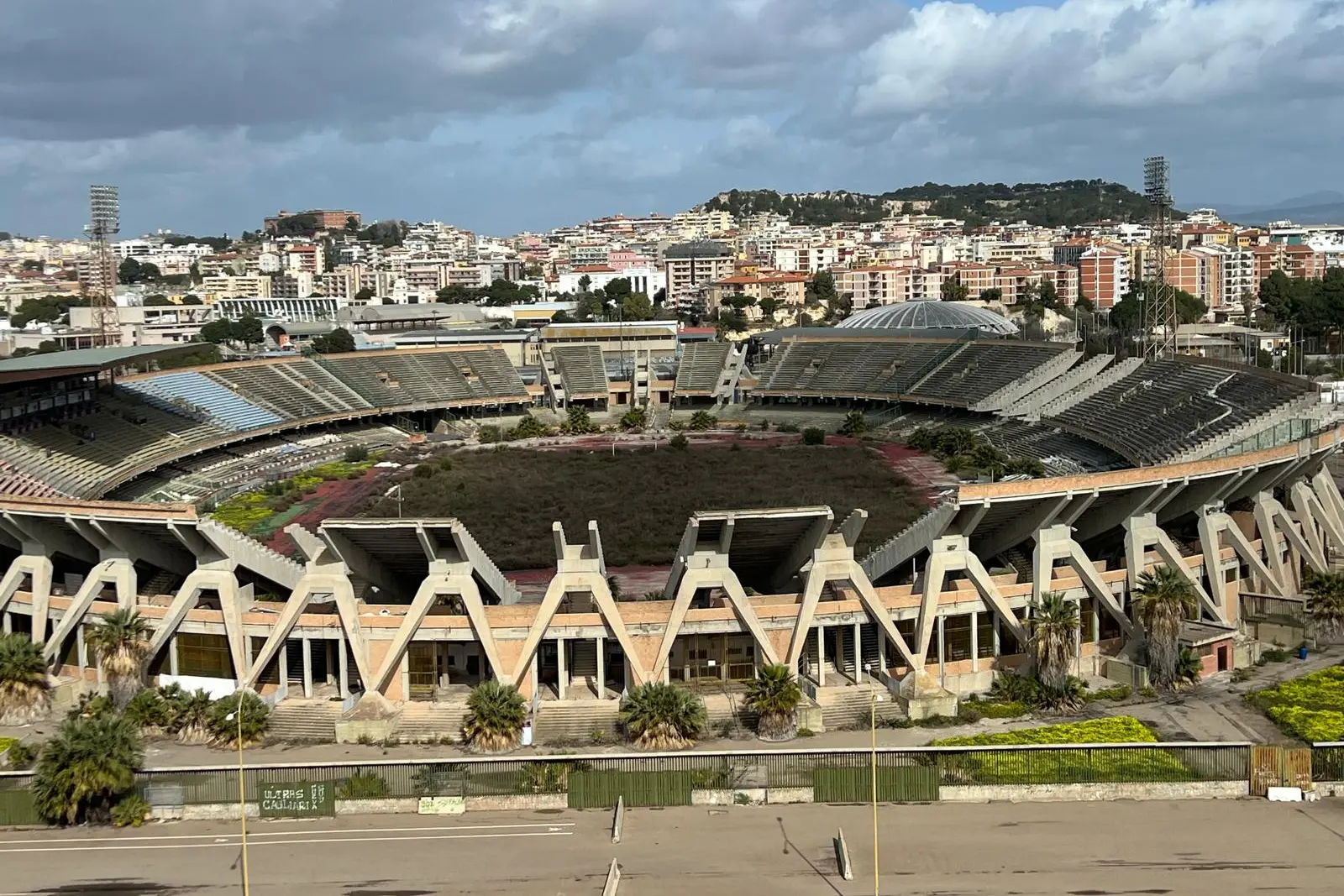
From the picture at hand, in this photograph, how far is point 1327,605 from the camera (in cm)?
3534

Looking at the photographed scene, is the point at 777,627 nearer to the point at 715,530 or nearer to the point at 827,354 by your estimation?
the point at 715,530

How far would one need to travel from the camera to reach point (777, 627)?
105 ft

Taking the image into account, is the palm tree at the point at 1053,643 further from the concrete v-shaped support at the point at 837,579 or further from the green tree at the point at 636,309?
the green tree at the point at 636,309

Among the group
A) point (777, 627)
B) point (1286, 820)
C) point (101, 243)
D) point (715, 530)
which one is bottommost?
point (1286, 820)

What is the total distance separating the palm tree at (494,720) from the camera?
28906mm

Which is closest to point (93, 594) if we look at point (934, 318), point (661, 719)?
point (661, 719)

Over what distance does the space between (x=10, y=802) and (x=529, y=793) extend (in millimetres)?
9478

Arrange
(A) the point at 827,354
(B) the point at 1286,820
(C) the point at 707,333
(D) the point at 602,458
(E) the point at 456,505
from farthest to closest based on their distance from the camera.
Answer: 1. (C) the point at 707,333
2. (A) the point at 827,354
3. (D) the point at 602,458
4. (E) the point at 456,505
5. (B) the point at 1286,820

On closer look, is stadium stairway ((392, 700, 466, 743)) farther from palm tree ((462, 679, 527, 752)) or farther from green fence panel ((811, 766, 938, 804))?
green fence panel ((811, 766, 938, 804))

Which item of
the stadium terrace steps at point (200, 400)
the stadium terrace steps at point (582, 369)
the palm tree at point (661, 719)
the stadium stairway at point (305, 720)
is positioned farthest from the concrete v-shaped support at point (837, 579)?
the stadium terrace steps at point (582, 369)

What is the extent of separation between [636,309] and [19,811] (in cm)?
12697

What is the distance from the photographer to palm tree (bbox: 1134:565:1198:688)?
31859 millimetres

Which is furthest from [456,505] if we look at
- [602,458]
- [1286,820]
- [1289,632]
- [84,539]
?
[1286,820]

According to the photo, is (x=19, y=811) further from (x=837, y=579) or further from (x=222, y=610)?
(x=837, y=579)
